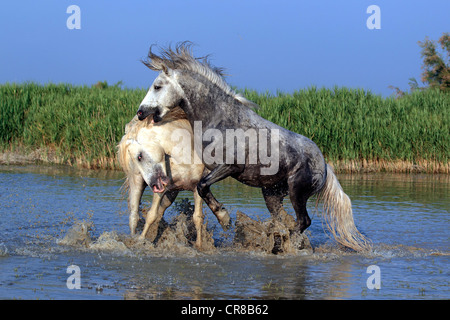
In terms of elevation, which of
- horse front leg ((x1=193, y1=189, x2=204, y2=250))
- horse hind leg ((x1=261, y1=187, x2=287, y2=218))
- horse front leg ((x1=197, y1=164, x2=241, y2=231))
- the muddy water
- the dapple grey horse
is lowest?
the muddy water

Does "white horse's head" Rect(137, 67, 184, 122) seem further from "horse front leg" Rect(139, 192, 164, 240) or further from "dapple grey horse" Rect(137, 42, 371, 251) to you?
"horse front leg" Rect(139, 192, 164, 240)

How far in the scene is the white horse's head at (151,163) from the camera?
24.9 ft

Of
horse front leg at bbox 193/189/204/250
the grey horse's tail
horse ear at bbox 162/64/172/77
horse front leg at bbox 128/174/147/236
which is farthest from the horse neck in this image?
the grey horse's tail

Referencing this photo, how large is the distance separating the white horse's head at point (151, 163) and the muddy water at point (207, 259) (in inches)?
36.1

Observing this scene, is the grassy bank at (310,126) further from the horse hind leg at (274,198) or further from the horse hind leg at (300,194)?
the horse hind leg at (300,194)

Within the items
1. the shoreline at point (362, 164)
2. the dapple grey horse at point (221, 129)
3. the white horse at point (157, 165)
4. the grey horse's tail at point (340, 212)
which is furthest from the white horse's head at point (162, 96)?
the shoreline at point (362, 164)

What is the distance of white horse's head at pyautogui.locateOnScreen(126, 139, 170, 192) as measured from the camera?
7.59m

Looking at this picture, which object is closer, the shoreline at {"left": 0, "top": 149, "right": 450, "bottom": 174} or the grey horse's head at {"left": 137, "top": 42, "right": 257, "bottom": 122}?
the grey horse's head at {"left": 137, "top": 42, "right": 257, "bottom": 122}

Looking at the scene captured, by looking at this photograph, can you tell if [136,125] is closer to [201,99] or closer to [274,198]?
[201,99]

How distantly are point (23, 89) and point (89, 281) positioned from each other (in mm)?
16578

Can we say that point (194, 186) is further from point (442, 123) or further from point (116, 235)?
point (442, 123)

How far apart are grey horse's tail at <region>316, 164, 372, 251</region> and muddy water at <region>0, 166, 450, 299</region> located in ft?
0.56

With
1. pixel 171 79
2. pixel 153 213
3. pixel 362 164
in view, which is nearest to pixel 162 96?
pixel 171 79

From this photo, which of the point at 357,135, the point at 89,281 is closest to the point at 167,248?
the point at 89,281
